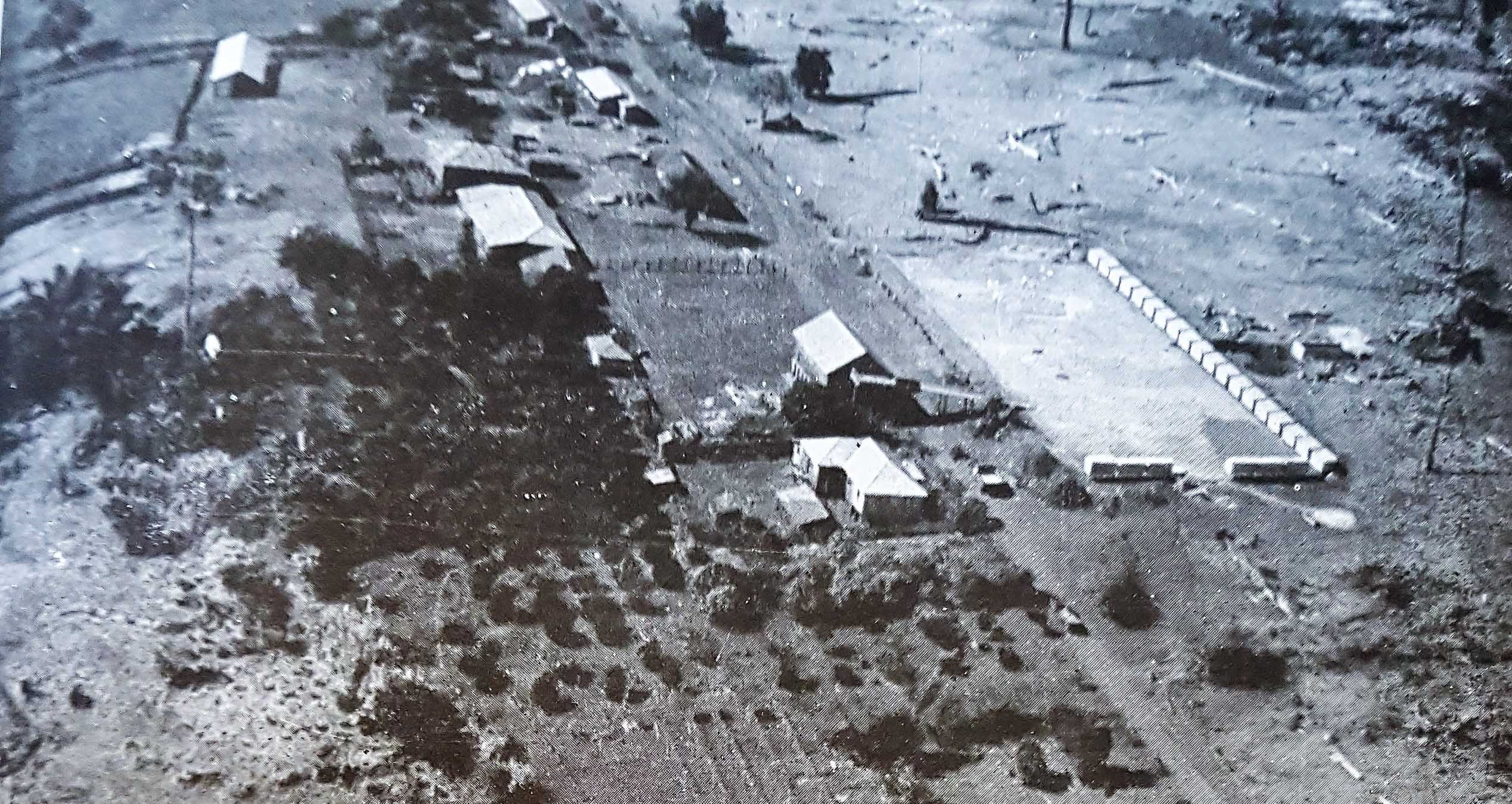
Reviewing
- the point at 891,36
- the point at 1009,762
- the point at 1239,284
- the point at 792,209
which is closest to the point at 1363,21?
the point at 1239,284

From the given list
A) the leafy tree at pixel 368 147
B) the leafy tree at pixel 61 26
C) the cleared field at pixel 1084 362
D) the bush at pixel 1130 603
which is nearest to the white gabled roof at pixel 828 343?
the cleared field at pixel 1084 362

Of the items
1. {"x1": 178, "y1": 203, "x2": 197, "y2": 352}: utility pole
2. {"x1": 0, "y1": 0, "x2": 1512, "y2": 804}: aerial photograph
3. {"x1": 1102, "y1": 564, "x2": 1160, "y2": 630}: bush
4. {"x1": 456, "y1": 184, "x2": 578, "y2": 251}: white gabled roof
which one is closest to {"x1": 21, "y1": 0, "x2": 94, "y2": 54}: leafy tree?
{"x1": 0, "y1": 0, "x2": 1512, "y2": 804}: aerial photograph

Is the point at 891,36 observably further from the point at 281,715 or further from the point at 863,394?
the point at 281,715

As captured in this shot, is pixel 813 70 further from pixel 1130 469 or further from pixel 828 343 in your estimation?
pixel 1130 469

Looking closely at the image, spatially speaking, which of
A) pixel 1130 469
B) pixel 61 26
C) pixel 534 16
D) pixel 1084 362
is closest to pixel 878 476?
pixel 1130 469

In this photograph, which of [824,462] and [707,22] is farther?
[707,22]

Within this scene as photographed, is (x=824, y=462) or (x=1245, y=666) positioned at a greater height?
(x=824, y=462)
